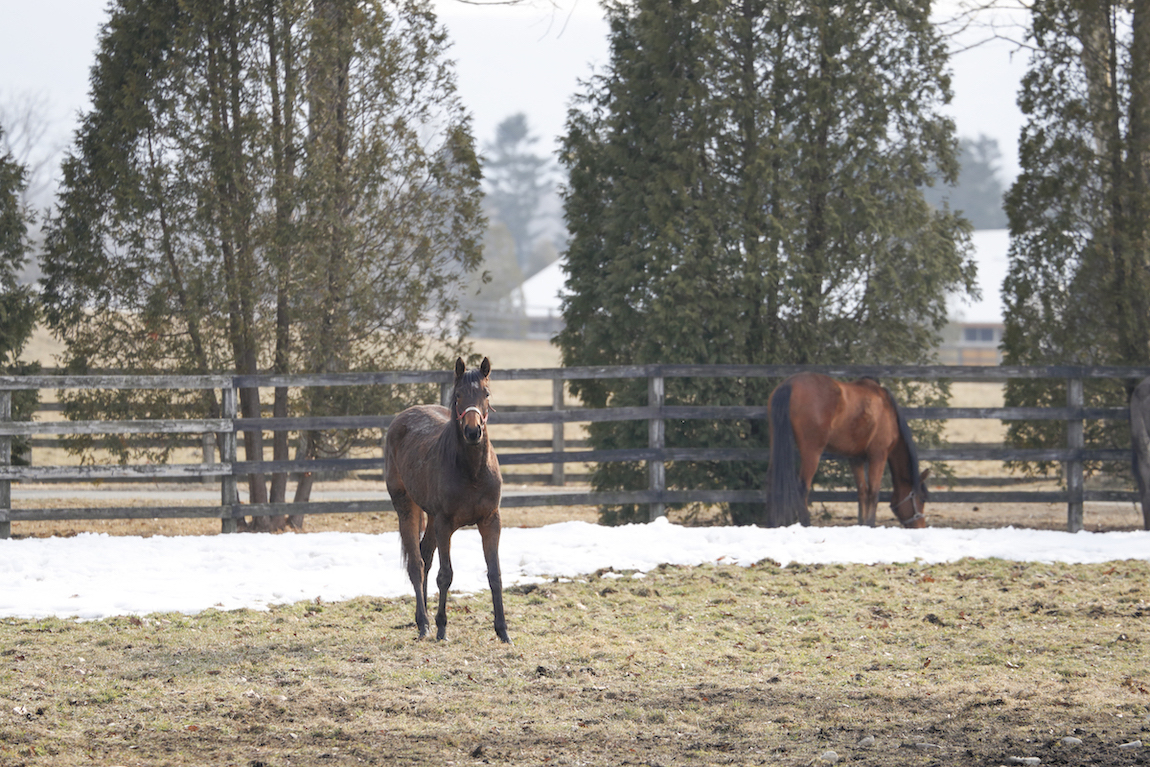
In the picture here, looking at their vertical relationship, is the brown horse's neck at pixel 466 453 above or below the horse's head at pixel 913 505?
above

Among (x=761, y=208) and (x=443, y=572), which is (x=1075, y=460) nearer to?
(x=761, y=208)

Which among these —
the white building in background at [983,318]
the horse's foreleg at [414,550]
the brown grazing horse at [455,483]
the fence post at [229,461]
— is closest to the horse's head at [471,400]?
the brown grazing horse at [455,483]

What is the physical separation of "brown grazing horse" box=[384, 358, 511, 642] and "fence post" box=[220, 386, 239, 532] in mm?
3852

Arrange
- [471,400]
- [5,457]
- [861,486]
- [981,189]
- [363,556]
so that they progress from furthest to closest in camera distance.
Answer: [981,189] → [861,486] → [5,457] → [363,556] → [471,400]

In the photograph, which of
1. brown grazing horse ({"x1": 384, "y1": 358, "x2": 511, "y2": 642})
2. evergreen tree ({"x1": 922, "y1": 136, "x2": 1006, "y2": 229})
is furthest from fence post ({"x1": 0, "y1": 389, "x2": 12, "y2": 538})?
evergreen tree ({"x1": 922, "y1": 136, "x2": 1006, "y2": 229})

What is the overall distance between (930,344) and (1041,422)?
1386mm

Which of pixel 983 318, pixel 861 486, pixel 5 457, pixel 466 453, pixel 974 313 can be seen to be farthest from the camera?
pixel 974 313

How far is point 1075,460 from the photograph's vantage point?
10562 mm

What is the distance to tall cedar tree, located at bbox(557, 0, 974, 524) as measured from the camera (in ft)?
36.3

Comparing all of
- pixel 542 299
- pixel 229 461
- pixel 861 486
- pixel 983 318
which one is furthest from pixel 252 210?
pixel 542 299

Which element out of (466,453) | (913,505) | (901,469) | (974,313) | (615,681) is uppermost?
(974,313)

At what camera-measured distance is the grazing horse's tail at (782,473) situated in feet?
32.7

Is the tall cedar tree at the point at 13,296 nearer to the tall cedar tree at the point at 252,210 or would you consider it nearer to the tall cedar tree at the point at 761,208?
the tall cedar tree at the point at 252,210

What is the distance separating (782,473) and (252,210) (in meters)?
5.49
